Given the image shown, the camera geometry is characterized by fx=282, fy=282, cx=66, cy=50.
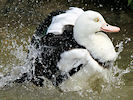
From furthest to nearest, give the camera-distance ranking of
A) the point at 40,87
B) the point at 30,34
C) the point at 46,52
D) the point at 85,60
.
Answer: the point at 30,34 < the point at 40,87 < the point at 46,52 < the point at 85,60

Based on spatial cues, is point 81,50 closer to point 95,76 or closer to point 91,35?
point 91,35

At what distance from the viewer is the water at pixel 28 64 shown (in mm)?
2506

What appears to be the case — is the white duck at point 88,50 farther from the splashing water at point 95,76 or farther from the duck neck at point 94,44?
the splashing water at point 95,76

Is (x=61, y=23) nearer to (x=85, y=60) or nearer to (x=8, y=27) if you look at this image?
(x=85, y=60)

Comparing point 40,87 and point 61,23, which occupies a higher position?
point 61,23

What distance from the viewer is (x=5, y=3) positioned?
4.41 m

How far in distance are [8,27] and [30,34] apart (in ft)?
1.31

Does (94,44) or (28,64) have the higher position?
(94,44)

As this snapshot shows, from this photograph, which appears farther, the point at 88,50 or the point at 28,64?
the point at 28,64

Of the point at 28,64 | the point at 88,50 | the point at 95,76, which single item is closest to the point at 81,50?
the point at 88,50

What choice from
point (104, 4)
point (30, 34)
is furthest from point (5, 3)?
point (104, 4)

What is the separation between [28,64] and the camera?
2.69 m

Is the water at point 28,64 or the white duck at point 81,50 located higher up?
the white duck at point 81,50

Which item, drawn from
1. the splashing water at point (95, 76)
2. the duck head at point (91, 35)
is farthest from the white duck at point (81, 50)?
the splashing water at point (95, 76)
